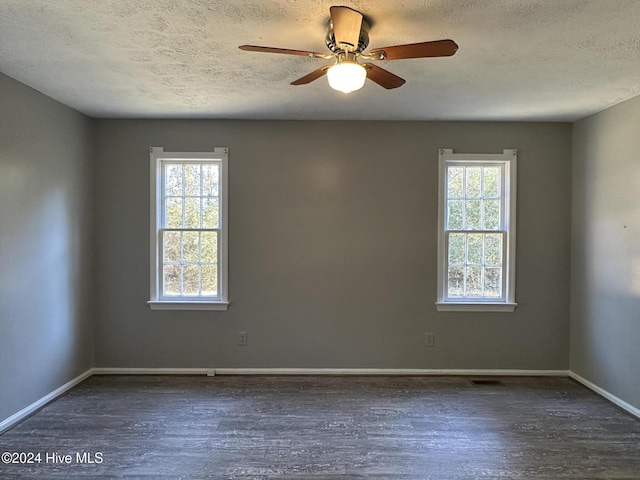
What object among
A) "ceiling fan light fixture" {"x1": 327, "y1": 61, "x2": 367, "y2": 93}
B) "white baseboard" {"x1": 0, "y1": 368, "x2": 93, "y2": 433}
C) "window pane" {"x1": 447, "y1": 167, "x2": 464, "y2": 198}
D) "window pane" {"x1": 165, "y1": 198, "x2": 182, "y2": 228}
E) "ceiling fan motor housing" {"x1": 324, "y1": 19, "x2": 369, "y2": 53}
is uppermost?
"ceiling fan motor housing" {"x1": 324, "y1": 19, "x2": 369, "y2": 53}

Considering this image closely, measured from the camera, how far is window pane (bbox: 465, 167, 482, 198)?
3.63 meters

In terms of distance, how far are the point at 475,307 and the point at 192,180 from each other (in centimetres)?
314

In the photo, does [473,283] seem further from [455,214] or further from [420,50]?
[420,50]

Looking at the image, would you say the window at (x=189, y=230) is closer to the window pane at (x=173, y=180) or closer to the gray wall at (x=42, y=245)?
the window pane at (x=173, y=180)

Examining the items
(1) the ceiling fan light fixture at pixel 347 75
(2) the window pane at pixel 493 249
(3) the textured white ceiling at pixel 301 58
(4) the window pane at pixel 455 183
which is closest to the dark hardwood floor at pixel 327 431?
(2) the window pane at pixel 493 249

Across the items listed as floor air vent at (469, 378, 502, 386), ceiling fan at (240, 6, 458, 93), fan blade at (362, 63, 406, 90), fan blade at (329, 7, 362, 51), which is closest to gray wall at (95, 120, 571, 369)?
floor air vent at (469, 378, 502, 386)

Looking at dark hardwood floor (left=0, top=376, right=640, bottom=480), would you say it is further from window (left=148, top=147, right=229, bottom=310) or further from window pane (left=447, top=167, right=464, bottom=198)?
window pane (left=447, top=167, right=464, bottom=198)

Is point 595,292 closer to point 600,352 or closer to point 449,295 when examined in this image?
point 600,352

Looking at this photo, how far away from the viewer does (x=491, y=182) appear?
3.64 metres

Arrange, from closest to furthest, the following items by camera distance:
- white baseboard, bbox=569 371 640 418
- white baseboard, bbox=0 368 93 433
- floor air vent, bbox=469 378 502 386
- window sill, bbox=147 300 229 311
A: 1. white baseboard, bbox=0 368 93 433
2. white baseboard, bbox=569 371 640 418
3. floor air vent, bbox=469 378 502 386
4. window sill, bbox=147 300 229 311

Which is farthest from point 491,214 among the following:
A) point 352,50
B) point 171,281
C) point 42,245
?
point 42,245

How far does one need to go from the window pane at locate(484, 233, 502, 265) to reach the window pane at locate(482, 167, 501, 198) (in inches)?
16.5

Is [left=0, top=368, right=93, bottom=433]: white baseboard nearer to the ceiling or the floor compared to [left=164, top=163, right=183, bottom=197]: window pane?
nearer to the floor

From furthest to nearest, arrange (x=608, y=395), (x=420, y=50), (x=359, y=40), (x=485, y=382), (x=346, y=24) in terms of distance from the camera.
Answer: (x=485, y=382) → (x=608, y=395) → (x=359, y=40) → (x=420, y=50) → (x=346, y=24)
